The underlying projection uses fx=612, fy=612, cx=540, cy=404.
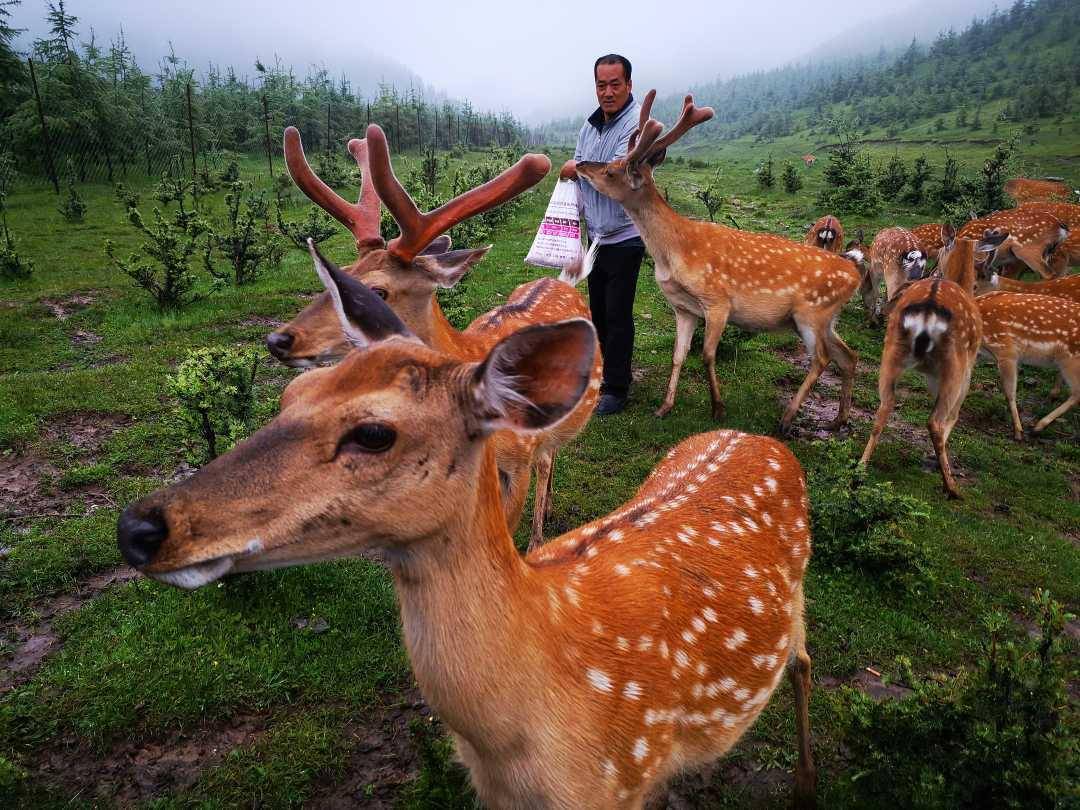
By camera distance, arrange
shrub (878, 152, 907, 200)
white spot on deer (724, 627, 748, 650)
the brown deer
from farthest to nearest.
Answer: shrub (878, 152, 907, 200) → the brown deer → white spot on deer (724, 627, 748, 650)

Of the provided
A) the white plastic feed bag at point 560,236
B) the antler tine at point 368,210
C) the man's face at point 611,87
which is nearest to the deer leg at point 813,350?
the white plastic feed bag at point 560,236

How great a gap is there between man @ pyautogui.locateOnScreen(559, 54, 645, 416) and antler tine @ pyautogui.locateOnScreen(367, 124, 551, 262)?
8.99 ft

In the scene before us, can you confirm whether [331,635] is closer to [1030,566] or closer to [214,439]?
[214,439]

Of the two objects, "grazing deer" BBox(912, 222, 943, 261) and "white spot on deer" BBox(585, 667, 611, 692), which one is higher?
"grazing deer" BBox(912, 222, 943, 261)

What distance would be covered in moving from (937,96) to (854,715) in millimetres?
64521

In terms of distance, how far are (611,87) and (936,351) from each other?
3797mm

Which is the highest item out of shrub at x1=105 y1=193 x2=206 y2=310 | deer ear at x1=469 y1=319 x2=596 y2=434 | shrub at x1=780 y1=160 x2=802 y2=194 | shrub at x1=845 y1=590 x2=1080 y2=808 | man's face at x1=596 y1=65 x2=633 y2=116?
man's face at x1=596 y1=65 x2=633 y2=116

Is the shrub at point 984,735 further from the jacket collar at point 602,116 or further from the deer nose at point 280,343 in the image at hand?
the jacket collar at point 602,116

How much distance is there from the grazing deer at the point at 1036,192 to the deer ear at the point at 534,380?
60.1ft

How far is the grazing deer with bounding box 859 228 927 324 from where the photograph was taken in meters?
9.16

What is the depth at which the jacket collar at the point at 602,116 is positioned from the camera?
602cm

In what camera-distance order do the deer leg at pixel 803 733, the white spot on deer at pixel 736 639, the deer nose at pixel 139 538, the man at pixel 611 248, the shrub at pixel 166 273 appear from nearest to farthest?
the deer nose at pixel 139 538
the white spot on deer at pixel 736 639
the deer leg at pixel 803 733
the man at pixel 611 248
the shrub at pixel 166 273

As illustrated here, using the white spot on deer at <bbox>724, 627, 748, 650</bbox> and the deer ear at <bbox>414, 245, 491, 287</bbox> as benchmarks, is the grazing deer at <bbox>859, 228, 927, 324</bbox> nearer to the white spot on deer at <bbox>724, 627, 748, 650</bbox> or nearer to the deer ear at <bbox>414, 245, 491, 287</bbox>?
the deer ear at <bbox>414, 245, 491, 287</bbox>

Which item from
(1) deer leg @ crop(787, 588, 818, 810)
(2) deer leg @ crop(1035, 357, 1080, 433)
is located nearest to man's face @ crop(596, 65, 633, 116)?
(1) deer leg @ crop(787, 588, 818, 810)
